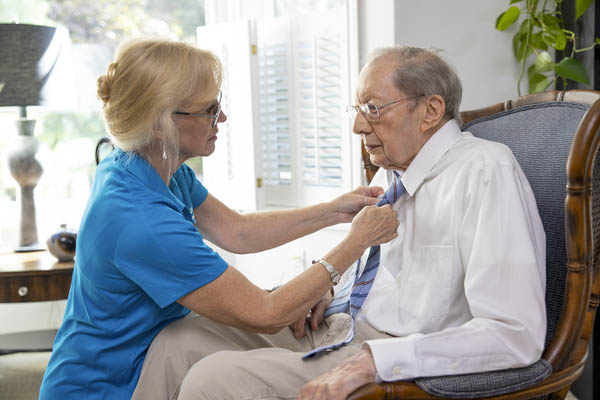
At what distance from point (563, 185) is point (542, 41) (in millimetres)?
1237

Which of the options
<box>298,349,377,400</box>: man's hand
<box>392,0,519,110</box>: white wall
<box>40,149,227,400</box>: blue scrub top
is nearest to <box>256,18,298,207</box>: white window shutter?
<box>392,0,519,110</box>: white wall

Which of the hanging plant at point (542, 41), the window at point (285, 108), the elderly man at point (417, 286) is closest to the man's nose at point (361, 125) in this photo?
the elderly man at point (417, 286)

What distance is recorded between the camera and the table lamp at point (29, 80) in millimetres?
2541

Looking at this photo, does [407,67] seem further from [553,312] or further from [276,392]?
[276,392]

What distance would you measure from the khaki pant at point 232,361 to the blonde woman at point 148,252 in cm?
7

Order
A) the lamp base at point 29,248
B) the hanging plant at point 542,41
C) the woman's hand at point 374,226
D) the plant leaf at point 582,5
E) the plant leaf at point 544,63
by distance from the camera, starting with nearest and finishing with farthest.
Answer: the woman's hand at point 374,226
the plant leaf at point 582,5
the hanging plant at point 542,41
the plant leaf at point 544,63
the lamp base at point 29,248

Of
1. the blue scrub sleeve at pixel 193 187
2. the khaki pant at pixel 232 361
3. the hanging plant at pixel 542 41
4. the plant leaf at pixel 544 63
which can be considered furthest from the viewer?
the plant leaf at pixel 544 63

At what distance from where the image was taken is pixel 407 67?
56.5 inches

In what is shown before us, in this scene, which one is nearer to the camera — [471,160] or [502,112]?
[471,160]

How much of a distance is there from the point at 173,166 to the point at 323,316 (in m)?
0.52

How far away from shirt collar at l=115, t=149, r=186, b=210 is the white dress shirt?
53 cm

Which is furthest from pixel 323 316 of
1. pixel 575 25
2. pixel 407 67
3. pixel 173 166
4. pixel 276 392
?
pixel 575 25

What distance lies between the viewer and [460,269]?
126 cm

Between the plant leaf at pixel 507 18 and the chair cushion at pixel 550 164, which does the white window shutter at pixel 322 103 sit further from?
the chair cushion at pixel 550 164
